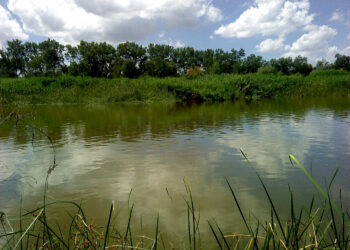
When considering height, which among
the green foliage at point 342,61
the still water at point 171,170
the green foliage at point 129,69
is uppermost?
the green foliage at point 342,61

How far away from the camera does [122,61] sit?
4200 centimetres

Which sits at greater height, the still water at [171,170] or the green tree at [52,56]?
the green tree at [52,56]

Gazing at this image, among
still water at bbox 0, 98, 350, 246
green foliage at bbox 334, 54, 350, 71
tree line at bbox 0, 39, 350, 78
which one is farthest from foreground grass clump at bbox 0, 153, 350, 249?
green foliage at bbox 334, 54, 350, 71

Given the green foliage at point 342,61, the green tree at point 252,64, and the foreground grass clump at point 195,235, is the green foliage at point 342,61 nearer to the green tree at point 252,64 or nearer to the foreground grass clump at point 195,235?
the green tree at point 252,64

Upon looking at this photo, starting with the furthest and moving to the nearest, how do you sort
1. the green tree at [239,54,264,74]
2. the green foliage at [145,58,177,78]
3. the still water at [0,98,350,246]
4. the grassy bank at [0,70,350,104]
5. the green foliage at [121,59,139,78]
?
the green tree at [239,54,264,74], the green foliage at [145,58,177,78], the green foliage at [121,59,139,78], the grassy bank at [0,70,350,104], the still water at [0,98,350,246]

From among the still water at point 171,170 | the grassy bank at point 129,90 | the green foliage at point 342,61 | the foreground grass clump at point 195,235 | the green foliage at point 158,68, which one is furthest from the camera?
the green foliage at point 342,61

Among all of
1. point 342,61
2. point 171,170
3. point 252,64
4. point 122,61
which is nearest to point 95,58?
point 122,61

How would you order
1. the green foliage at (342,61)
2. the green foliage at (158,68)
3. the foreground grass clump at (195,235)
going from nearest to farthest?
the foreground grass clump at (195,235)
the green foliage at (158,68)
the green foliage at (342,61)

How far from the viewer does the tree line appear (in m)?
40.8

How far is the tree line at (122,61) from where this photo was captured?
40.8 metres

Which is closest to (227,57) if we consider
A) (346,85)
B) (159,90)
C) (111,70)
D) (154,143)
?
(111,70)

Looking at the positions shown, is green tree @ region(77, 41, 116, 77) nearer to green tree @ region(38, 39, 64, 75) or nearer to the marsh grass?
green tree @ region(38, 39, 64, 75)

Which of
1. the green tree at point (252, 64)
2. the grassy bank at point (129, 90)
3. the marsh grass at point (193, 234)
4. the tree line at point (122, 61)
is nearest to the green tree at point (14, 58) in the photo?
the tree line at point (122, 61)

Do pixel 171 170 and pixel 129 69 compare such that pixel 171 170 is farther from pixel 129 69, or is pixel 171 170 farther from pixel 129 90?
pixel 129 69
